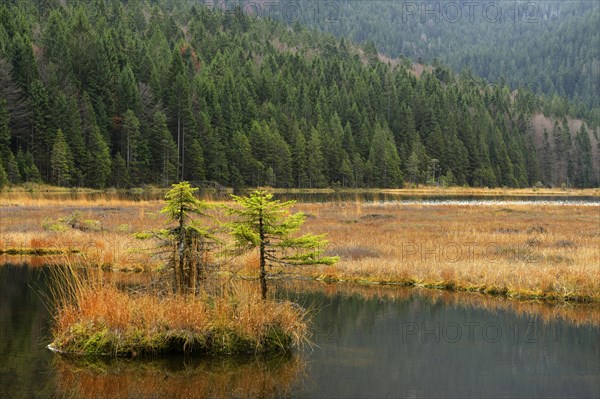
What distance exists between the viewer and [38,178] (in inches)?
3361

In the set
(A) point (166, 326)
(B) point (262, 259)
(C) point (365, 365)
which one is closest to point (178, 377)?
(A) point (166, 326)

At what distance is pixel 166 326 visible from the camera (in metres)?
15.3

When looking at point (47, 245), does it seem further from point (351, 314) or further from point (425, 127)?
point (425, 127)

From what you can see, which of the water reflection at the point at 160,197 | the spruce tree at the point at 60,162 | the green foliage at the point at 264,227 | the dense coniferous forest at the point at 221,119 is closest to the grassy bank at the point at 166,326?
the green foliage at the point at 264,227

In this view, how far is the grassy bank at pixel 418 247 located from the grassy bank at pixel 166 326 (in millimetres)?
1209

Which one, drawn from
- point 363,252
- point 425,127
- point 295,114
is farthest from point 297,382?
point 425,127

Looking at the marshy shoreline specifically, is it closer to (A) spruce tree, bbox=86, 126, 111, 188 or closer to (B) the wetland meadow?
(B) the wetland meadow

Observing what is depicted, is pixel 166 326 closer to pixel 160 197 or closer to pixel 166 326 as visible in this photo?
pixel 166 326

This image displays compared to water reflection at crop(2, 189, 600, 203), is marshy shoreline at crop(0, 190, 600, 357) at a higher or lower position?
lower

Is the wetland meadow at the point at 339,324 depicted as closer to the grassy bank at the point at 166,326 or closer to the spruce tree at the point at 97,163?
the grassy bank at the point at 166,326

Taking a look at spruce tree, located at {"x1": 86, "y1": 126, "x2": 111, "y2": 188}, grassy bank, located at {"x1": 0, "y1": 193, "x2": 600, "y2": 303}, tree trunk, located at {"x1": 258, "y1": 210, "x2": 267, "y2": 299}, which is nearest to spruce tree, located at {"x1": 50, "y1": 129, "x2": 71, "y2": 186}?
spruce tree, located at {"x1": 86, "y1": 126, "x2": 111, "y2": 188}

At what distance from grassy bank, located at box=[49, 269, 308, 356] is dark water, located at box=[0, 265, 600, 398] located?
0.43m

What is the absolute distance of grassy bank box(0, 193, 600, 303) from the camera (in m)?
24.3

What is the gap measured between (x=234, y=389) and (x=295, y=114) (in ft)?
442
